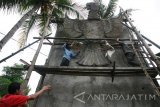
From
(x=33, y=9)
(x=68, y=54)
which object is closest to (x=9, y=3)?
(x=33, y=9)

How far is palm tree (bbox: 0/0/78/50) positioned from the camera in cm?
Answer: 909

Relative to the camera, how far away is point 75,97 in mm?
6895

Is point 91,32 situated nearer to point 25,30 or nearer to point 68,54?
point 68,54

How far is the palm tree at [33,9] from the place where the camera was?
909 centimetres

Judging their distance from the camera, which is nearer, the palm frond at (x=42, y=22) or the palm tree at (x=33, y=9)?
the palm tree at (x=33, y=9)

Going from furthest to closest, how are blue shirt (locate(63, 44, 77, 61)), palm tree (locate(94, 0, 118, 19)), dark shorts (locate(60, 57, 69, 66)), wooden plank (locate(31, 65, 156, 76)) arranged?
palm tree (locate(94, 0, 118, 19))
blue shirt (locate(63, 44, 77, 61))
dark shorts (locate(60, 57, 69, 66))
wooden plank (locate(31, 65, 156, 76))

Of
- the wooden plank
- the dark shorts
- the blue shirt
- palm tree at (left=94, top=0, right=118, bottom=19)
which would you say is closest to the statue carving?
the blue shirt

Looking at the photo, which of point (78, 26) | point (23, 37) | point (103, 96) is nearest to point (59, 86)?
point (103, 96)

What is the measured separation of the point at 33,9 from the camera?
9.98 m

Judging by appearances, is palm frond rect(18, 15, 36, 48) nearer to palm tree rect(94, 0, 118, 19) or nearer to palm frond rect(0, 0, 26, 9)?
palm frond rect(0, 0, 26, 9)

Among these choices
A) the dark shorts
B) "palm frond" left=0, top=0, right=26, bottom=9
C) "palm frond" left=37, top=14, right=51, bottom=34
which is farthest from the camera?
"palm frond" left=37, top=14, right=51, bottom=34

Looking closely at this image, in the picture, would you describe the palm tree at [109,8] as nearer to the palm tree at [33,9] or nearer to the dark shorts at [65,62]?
the palm tree at [33,9]

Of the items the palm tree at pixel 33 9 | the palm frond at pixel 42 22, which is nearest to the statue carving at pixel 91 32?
the palm tree at pixel 33 9

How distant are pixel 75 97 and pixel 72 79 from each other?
686mm
